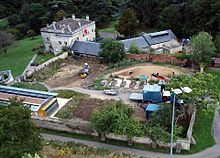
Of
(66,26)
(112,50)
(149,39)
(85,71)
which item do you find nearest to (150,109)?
(85,71)

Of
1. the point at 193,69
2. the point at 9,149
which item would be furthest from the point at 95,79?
the point at 9,149

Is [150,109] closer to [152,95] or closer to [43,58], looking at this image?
[152,95]

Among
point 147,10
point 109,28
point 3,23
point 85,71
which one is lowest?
point 3,23

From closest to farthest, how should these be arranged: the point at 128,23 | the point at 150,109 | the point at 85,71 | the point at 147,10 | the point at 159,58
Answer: the point at 150,109, the point at 85,71, the point at 159,58, the point at 128,23, the point at 147,10

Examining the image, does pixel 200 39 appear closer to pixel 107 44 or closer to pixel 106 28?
pixel 107 44

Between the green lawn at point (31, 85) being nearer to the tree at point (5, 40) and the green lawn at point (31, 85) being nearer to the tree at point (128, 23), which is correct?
the tree at point (5, 40)

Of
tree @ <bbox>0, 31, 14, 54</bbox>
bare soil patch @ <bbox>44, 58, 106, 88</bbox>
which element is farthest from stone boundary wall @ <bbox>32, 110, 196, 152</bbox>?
tree @ <bbox>0, 31, 14, 54</bbox>
